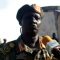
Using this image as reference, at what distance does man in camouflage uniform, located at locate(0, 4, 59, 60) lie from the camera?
6133 millimetres

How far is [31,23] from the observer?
613cm

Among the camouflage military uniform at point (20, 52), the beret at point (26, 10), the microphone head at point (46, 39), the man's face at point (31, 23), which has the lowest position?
the camouflage military uniform at point (20, 52)

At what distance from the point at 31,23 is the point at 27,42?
386 millimetres

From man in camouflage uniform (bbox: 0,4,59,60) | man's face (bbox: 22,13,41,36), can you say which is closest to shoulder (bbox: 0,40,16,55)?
man in camouflage uniform (bbox: 0,4,59,60)

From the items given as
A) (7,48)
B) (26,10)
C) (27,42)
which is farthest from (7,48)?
(26,10)

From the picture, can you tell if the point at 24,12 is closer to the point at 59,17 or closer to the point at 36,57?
the point at 36,57

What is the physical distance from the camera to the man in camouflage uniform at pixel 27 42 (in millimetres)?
6133

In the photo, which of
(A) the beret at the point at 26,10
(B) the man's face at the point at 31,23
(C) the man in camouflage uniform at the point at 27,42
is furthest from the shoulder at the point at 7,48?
(A) the beret at the point at 26,10

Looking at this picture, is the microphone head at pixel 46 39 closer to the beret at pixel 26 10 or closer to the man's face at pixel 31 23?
the man's face at pixel 31 23

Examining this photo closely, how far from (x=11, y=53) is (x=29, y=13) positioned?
0.74 m

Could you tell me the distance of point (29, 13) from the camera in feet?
20.5

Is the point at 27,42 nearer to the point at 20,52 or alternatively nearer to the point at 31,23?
the point at 20,52

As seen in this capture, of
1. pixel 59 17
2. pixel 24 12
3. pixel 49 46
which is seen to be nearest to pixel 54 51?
pixel 49 46

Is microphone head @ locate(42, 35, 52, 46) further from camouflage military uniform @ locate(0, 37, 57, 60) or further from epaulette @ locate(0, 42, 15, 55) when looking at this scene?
epaulette @ locate(0, 42, 15, 55)
